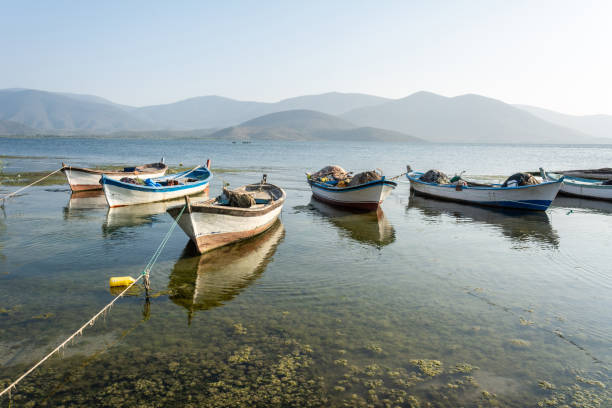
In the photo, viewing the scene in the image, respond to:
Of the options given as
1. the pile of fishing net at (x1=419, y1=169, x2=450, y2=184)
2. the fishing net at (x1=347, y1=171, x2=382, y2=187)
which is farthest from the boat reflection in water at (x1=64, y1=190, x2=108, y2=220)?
the pile of fishing net at (x1=419, y1=169, x2=450, y2=184)

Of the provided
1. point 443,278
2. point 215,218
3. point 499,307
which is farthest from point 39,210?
point 499,307

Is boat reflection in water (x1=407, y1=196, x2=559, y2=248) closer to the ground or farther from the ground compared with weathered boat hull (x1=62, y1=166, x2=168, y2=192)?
closer to the ground

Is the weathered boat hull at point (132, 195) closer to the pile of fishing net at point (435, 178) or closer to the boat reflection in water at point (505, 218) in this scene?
the boat reflection in water at point (505, 218)

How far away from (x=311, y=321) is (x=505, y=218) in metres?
Answer: 14.7

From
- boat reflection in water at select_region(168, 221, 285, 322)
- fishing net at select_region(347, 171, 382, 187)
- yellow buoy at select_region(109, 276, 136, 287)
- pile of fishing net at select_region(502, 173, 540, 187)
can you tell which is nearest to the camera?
boat reflection in water at select_region(168, 221, 285, 322)

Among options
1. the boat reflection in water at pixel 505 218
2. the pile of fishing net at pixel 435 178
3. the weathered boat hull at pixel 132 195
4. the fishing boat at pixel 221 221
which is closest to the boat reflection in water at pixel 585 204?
the boat reflection in water at pixel 505 218

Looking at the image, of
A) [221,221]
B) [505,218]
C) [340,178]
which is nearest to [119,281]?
[221,221]

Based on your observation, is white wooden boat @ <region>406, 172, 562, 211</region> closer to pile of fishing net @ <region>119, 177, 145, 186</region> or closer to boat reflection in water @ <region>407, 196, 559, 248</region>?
boat reflection in water @ <region>407, 196, 559, 248</region>


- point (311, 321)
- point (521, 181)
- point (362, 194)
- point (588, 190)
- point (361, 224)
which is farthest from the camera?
point (588, 190)

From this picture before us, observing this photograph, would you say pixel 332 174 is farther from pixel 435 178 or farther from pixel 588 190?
pixel 588 190

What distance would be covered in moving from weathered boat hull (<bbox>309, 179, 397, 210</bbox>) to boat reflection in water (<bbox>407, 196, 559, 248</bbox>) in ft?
8.65

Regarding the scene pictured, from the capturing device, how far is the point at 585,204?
23.0m

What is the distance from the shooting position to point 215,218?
1119cm

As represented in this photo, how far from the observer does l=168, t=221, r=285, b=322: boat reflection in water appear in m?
8.27
